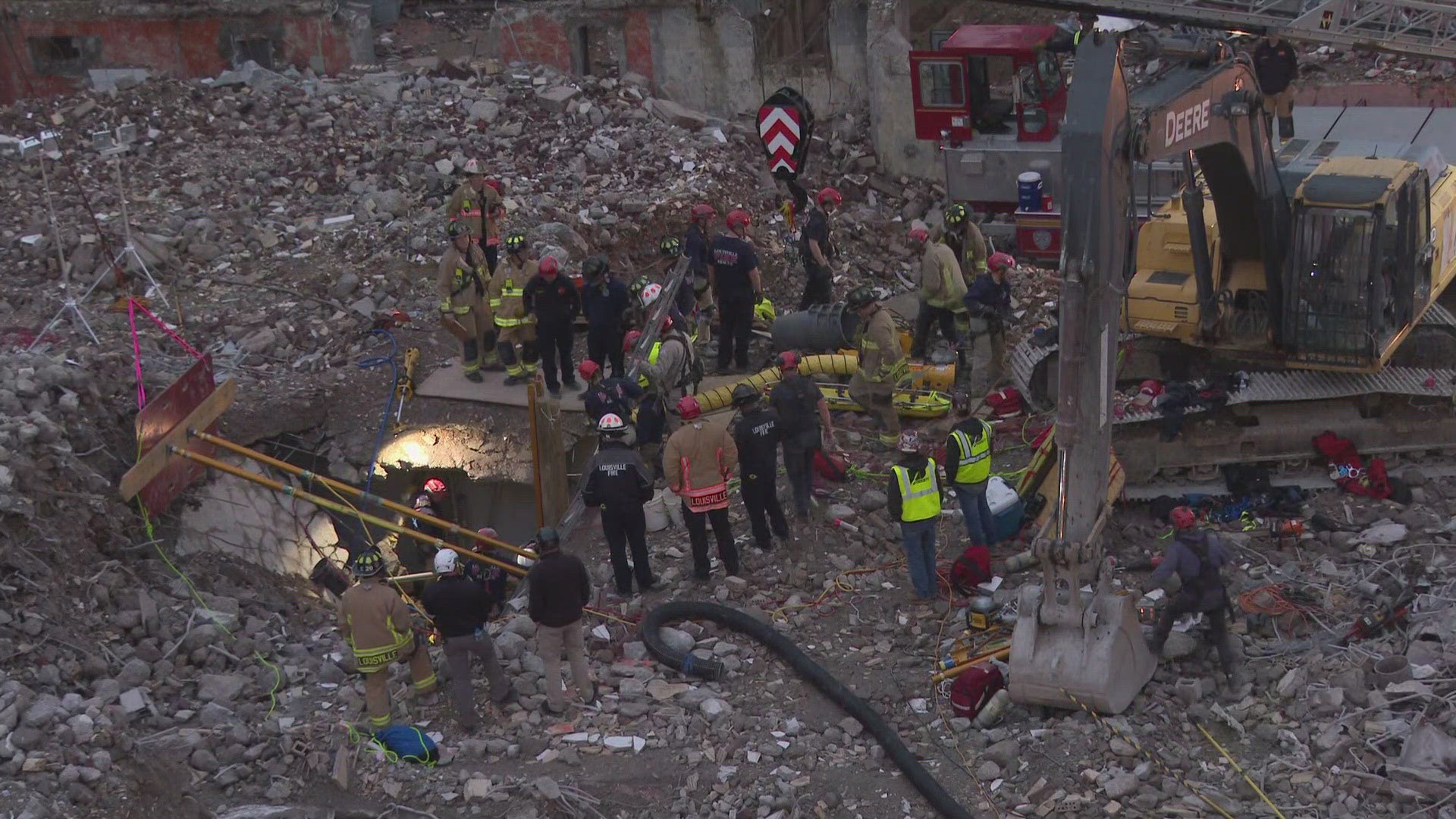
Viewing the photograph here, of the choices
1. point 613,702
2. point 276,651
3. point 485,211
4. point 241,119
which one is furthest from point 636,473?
point 241,119

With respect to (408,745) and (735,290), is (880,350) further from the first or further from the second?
(408,745)

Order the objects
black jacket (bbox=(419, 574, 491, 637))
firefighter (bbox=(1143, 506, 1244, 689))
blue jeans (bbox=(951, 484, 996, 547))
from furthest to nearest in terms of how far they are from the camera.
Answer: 1. blue jeans (bbox=(951, 484, 996, 547))
2. black jacket (bbox=(419, 574, 491, 637))
3. firefighter (bbox=(1143, 506, 1244, 689))

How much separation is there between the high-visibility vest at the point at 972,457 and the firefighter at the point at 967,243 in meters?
4.05

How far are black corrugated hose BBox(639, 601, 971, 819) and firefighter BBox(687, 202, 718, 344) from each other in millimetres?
4578

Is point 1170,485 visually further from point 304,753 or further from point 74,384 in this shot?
point 74,384

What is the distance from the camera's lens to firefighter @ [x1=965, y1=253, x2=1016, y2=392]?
14312 mm

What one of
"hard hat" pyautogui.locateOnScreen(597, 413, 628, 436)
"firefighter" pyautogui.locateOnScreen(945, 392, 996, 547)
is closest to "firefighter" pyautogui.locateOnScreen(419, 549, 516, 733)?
"hard hat" pyautogui.locateOnScreen(597, 413, 628, 436)

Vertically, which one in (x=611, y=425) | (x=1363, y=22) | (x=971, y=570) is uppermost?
(x=1363, y=22)

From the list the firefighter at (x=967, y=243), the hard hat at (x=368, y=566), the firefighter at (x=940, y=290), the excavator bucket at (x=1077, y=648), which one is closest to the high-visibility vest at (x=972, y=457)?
the excavator bucket at (x=1077, y=648)

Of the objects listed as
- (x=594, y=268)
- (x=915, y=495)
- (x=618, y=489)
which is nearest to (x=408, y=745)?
(x=618, y=489)

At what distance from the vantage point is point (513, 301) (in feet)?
48.6

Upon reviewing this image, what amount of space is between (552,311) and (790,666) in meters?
4.83

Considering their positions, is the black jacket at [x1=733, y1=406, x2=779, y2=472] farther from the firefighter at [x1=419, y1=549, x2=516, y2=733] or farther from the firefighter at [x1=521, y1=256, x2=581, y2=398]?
the firefighter at [x1=521, y1=256, x2=581, y2=398]

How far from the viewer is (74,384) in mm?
12719
